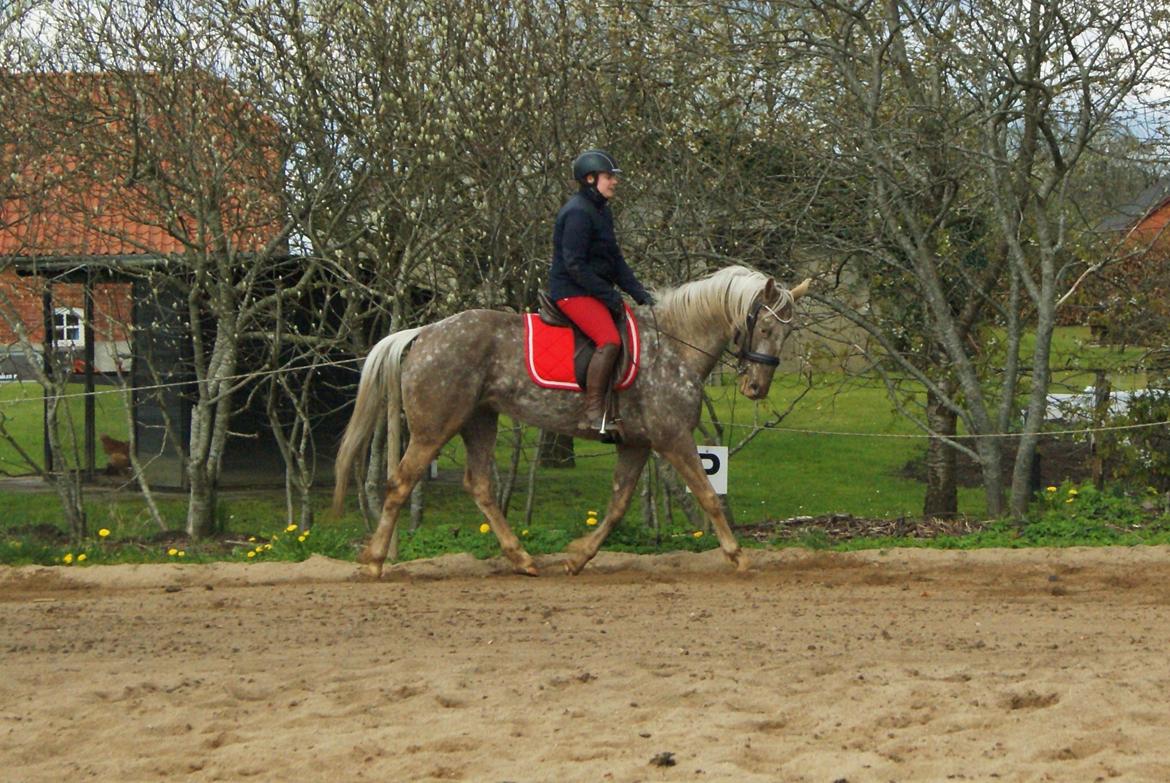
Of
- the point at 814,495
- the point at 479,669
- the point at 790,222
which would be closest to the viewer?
the point at 479,669

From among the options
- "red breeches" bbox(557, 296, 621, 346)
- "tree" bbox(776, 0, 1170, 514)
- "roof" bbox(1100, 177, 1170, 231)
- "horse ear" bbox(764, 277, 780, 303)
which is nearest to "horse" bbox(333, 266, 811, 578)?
"horse ear" bbox(764, 277, 780, 303)

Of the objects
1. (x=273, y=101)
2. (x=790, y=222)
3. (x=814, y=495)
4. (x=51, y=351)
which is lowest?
(x=814, y=495)

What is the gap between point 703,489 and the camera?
10.3 m

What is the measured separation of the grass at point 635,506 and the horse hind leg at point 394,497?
0.38 metres

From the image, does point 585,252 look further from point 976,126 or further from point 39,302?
point 39,302

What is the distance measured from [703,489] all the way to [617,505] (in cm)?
68

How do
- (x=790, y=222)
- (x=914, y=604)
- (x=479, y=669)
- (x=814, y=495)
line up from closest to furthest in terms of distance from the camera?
(x=479, y=669), (x=914, y=604), (x=790, y=222), (x=814, y=495)

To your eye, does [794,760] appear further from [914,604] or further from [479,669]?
[914,604]

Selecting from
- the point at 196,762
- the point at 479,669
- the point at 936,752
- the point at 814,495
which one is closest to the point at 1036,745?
the point at 936,752

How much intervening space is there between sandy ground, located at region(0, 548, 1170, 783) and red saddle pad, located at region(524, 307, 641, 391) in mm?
1374

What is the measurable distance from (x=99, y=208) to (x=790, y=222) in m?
6.44

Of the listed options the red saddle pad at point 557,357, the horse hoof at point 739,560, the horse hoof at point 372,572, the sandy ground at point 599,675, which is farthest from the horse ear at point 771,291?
the horse hoof at point 372,572

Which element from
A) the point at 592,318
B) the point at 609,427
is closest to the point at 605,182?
the point at 592,318

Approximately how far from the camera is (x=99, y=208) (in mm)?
13867
